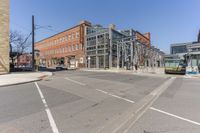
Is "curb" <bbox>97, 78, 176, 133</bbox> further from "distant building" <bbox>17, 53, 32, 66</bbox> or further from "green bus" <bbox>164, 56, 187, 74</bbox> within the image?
"distant building" <bbox>17, 53, 32, 66</bbox>

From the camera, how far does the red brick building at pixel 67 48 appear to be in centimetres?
5734

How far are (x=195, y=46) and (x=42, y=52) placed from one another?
230ft

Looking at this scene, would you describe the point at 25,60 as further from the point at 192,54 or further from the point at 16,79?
the point at 16,79

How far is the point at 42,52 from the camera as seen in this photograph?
8794 cm

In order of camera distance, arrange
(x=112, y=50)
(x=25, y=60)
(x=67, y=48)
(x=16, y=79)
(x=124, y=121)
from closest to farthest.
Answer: (x=124, y=121) → (x=16, y=79) → (x=112, y=50) → (x=67, y=48) → (x=25, y=60)

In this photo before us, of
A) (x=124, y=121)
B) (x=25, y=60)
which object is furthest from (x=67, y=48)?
(x=124, y=121)

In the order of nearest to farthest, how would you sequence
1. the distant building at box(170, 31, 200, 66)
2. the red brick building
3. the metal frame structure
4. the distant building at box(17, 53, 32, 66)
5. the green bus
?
the green bus, the distant building at box(170, 31, 200, 66), the metal frame structure, the red brick building, the distant building at box(17, 53, 32, 66)

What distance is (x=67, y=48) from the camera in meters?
64.9

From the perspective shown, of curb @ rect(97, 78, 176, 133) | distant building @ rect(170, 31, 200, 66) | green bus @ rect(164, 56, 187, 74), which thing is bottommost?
curb @ rect(97, 78, 176, 133)

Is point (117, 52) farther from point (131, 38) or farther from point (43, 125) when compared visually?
point (43, 125)

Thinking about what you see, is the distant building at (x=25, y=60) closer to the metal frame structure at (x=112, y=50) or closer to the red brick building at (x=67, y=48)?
the red brick building at (x=67, y=48)

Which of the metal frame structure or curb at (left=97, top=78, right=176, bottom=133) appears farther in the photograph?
the metal frame structure

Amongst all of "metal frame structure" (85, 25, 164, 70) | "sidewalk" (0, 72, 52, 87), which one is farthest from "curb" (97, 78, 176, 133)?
"metal frame structure" (85, 25, 164, 70)

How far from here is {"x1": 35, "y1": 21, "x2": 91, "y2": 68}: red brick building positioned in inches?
2258
